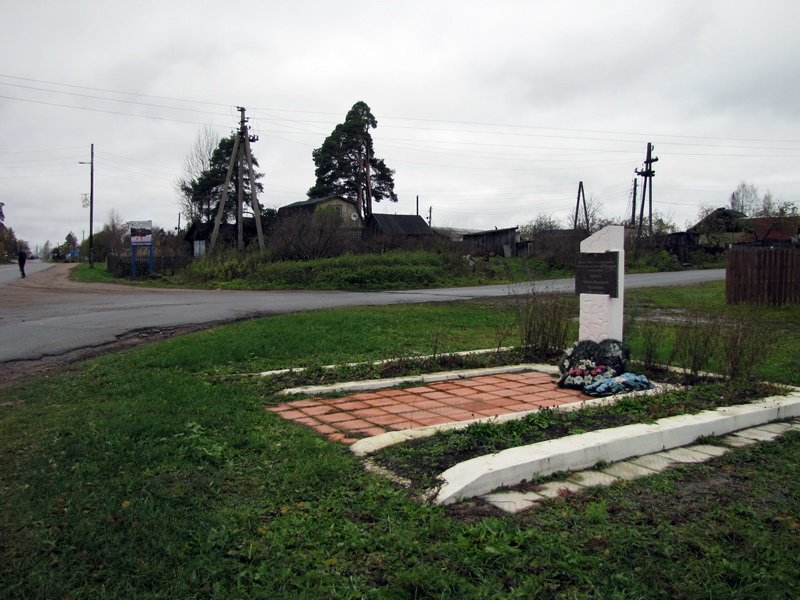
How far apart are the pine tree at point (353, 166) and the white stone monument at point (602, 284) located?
3935cm

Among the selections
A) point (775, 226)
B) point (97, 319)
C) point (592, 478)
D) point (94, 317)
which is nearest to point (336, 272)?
point (94, 317)

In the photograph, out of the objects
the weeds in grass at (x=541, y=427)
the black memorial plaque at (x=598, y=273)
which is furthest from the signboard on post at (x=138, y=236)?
the weeds in grass at (x=541, y=427)

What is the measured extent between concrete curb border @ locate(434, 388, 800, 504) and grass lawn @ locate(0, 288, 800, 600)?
25 centimetres

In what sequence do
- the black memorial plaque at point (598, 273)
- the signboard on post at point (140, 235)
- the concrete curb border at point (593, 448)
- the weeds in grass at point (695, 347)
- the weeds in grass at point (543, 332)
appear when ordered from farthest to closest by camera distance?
the signboard on post at point (140, 235)
the weeds in grass at point (543, 332)
the black memorial plaque at point (598, 273)
the weeds in grass at point (695, 347)
the concrete curb border at point (593, 448)

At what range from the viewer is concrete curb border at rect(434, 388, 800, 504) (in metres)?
3.52

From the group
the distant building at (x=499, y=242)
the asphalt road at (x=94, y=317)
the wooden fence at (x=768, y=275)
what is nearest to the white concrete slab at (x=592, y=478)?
the asphalt road at (x=94, y=317)

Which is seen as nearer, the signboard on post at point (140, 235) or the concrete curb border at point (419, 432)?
the concrete curb border at point (419, 432)

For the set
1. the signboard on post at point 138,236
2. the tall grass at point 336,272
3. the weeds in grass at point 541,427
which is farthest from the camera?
the signboard on post at point 138,236

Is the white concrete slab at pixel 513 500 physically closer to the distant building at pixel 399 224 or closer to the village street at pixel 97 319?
the village street at pixel 97 319

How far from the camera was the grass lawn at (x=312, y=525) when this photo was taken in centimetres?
248

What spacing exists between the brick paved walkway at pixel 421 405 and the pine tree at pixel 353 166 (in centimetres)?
3992

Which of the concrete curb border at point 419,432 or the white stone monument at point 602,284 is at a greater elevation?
the white stone monument at point 602,284

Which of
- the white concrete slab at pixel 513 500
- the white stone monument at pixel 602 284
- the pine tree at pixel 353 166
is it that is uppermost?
the pine tree at pixel 353 166

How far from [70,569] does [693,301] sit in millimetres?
16475
